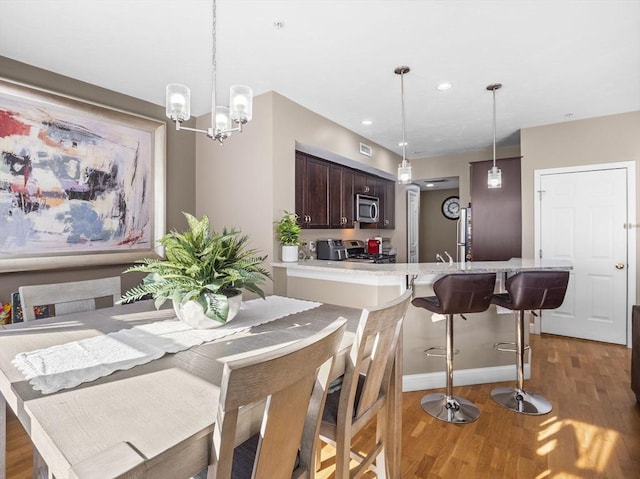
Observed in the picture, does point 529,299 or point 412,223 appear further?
point 412,223

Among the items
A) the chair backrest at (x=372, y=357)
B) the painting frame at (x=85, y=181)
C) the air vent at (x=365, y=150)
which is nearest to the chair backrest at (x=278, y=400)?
the chair backrest at (x=372, y=357)

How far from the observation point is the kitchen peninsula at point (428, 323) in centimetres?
267

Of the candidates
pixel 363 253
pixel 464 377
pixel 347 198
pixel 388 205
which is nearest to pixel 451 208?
pixel 388 205

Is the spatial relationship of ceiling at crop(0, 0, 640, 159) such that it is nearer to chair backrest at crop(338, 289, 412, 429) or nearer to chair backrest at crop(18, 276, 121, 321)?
chair backrest at crop(18, 276, 121, 321)

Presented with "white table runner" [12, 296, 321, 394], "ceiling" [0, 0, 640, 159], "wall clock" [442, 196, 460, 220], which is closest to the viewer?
"white table runner" [12, 296, 321, 394]

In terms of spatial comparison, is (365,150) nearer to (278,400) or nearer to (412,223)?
(412,223)

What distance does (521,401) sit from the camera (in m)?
2.48

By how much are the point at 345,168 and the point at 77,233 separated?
311cm

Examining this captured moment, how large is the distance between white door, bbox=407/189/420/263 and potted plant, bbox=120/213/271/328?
210 inches

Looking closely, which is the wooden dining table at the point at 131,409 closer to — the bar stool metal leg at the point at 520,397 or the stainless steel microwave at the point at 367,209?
the bar stool metal leg at the point at 520,397

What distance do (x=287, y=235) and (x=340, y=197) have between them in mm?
1542

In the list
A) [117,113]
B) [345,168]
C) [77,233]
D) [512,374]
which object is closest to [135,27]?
[117,113]

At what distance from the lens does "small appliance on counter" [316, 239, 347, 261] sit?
4.23 meters

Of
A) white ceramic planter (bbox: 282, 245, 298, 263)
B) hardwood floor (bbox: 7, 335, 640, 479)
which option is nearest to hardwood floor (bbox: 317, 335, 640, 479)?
hardwood floor (bbox: 7, 335, 640, 479)
